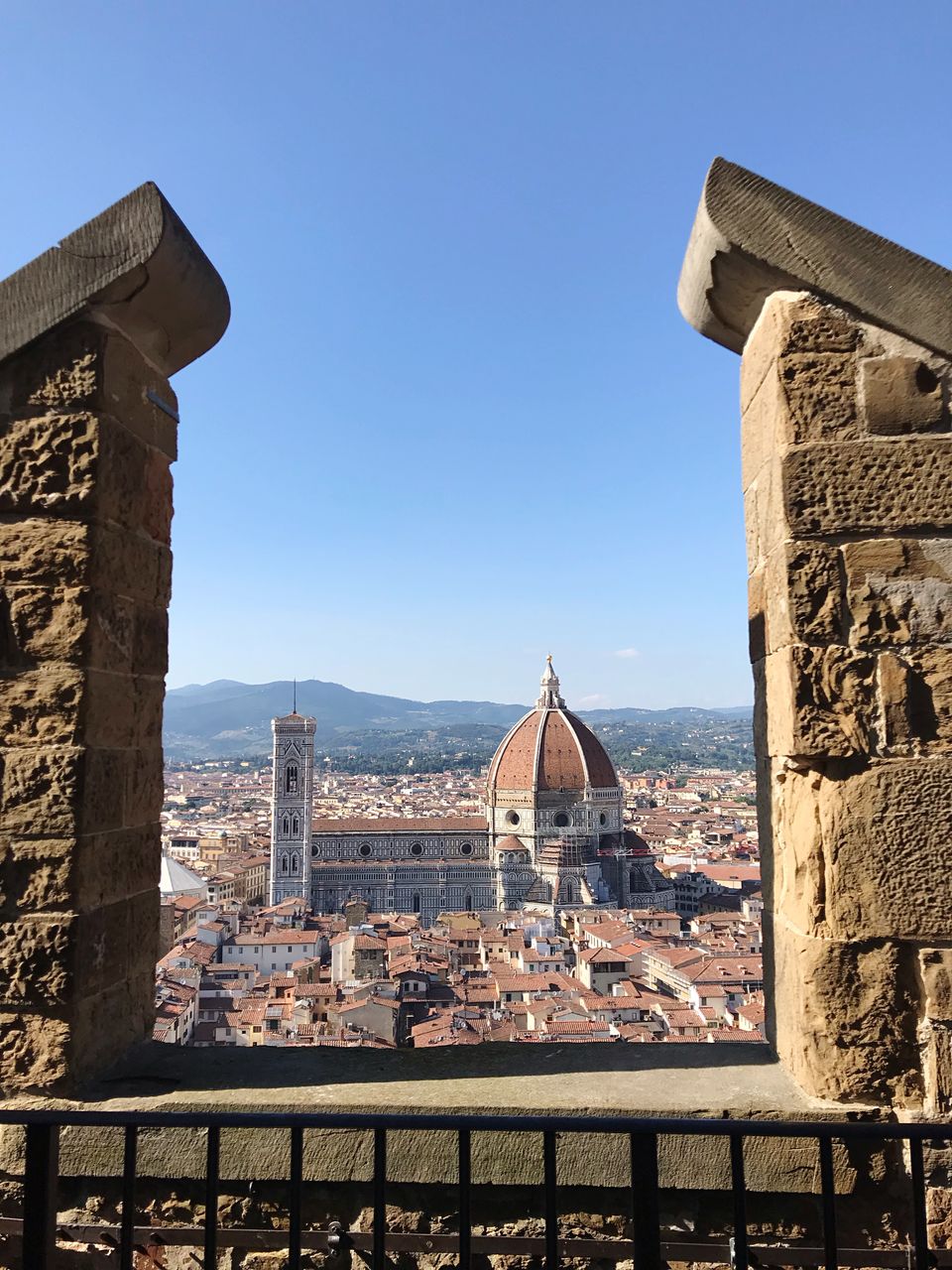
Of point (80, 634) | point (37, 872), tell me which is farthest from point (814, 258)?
point (37, 872)

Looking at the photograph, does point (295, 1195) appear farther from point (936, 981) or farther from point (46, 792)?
point (936, 981)

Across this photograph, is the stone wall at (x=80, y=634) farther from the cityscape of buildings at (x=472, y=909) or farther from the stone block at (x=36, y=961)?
the cityscape of buildings at (x=472, y=909)

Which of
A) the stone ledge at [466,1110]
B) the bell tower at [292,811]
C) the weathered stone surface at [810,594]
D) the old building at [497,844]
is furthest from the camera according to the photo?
the bell tower at [292,811]

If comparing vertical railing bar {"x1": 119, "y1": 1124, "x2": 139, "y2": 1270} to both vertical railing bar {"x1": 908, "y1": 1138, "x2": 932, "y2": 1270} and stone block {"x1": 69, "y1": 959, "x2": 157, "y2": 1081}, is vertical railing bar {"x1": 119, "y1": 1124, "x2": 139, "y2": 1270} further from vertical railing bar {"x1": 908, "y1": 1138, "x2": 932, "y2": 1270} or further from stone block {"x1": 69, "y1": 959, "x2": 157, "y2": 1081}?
vertical railing bar {"x1": 908, "y1": 1138, "x2": 932, "y2": 1270}

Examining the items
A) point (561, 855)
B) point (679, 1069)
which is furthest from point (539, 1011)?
point (561, 855)

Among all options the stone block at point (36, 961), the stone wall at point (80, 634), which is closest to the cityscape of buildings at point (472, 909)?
the stone wall at point (80, 634)

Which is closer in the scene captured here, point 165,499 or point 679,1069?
point 679,1069

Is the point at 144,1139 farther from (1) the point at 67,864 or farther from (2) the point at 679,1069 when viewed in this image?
(2) the point at 679,1069
